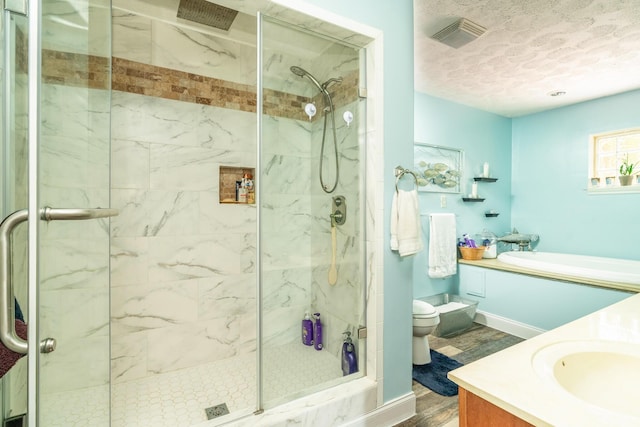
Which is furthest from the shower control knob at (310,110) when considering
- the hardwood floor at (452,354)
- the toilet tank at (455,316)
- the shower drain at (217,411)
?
the toilet tank at (455,316)

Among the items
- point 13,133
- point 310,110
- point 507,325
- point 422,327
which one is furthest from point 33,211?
point 507,325

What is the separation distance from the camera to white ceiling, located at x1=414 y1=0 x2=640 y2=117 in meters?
1.93

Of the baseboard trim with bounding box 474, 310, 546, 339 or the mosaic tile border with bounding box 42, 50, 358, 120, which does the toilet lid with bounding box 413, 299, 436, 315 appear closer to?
the baseboard trim with bounding box 474, 310, 546, 339

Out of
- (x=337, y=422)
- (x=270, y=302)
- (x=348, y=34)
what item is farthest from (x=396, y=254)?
(x=348, y=34)

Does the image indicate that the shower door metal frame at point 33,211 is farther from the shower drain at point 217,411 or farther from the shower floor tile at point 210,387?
the shower drain at point 217,411

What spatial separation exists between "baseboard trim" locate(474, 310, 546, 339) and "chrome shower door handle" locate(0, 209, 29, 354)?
11.6 ft

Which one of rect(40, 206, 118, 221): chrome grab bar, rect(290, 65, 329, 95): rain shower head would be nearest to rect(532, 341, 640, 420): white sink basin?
rect(40, 206, 118, 221): chrome grab bar

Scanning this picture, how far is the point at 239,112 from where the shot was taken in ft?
7.82

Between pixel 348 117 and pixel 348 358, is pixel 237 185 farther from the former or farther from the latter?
pixel 348 358

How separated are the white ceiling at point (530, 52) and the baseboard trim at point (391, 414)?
244 centimetres

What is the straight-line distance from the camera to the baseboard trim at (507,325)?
114 inches

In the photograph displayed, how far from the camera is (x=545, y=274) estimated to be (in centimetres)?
281

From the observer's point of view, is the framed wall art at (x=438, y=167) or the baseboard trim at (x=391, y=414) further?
the framed wall art at (x=438, y=167)

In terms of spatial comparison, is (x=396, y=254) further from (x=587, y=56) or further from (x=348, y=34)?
(x=587, y=56)
